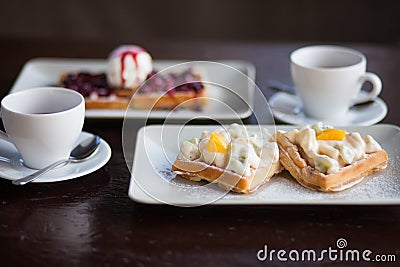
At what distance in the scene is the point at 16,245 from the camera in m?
1.05

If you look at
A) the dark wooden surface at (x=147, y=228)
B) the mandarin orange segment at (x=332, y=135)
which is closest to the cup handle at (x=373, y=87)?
the mandarin orange segment at (x=332, y=135)

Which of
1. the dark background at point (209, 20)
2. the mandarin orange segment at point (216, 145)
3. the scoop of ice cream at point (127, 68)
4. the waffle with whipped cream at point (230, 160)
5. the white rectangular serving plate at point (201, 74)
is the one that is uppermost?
the mandarin orange segment at point (216, 145)

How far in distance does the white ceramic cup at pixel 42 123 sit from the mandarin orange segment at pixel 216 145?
10.3 inches

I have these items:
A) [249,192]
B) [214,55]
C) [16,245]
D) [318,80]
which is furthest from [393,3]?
[16,245]

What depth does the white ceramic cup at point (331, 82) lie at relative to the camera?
158cm

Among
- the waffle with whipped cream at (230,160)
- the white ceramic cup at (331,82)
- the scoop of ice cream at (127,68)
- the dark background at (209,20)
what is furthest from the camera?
the dark background at (209,20)

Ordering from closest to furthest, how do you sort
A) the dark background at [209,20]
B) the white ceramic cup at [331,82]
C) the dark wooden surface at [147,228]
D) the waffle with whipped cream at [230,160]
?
the dark wooden surface at [147,228]
the waffle with whipped cream at [230,160]
the white ceramic cup at [331,82]
the dark background at [209,20]

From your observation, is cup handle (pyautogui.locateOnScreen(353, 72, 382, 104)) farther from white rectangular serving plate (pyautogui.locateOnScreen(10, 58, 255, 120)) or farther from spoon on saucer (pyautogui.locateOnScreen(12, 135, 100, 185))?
spoon on saucer (pyautogui.locateOnScreen(12, 135, 100, 185))

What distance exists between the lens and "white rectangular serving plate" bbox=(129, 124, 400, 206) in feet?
3.62

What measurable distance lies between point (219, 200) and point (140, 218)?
0.46ft

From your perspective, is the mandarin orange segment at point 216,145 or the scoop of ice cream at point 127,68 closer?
the mandarin orange segment at point 216,145

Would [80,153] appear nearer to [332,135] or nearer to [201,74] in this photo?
[332,135]

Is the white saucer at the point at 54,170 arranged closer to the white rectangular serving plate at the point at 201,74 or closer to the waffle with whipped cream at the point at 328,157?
the white rectangular serving plate at the point at 201,74

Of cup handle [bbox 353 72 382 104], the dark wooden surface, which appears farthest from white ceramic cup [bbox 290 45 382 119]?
the dark wooden surface
